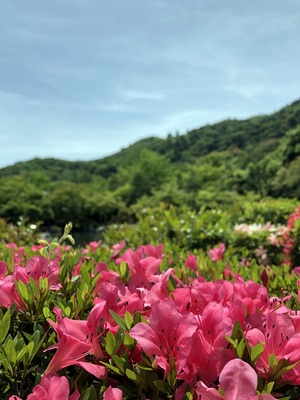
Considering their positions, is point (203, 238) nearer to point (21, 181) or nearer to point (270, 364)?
point (270, 364)

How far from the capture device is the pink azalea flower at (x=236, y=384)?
2.62ft

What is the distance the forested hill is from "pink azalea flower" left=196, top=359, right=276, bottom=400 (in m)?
10.5

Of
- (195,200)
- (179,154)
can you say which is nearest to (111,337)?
(195,200)

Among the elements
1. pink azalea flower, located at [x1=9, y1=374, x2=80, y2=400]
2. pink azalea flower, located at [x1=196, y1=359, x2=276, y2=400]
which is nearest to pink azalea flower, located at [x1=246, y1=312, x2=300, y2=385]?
pink azalea flower, located at [x1=196, y1=359, x2=276, y2=400]

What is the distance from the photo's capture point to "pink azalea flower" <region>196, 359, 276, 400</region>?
800 mm

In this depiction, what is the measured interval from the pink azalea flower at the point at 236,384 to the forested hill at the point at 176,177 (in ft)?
34.5

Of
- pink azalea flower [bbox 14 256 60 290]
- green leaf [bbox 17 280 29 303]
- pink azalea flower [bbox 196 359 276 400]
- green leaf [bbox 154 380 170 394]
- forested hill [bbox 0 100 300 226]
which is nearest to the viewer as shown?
pink azalea flower [bbox 196 359 276 400]

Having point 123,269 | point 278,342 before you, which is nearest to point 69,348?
point 278,342

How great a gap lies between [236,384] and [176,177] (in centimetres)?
4392

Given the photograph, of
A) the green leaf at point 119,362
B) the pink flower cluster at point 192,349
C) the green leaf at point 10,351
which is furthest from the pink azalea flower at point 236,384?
the green leaf at point 10,351

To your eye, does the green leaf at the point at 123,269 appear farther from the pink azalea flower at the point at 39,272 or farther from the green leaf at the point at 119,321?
the green leaf at the point at 119,321

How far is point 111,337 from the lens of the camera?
1.01 meters

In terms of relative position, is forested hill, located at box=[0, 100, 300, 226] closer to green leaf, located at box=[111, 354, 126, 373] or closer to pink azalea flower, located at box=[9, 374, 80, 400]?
green leaf, located at box=[111, 354, 126, 373]

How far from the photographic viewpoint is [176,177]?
44562 millimetres
